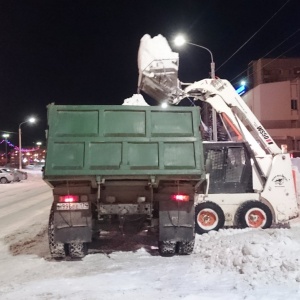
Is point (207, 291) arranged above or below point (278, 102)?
below

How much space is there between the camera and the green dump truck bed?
7445 millimetres

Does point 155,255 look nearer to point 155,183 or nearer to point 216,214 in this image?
point 155,183

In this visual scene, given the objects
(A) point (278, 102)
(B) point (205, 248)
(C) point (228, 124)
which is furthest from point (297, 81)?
(B) point (205, 248)

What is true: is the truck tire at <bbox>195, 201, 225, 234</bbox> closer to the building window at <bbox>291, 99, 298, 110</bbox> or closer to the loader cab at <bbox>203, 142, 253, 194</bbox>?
the loader cab at <bbox>203, 142, 253, 194</bbox>

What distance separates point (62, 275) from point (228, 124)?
6994 millimetres

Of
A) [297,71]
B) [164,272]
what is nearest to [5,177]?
[164,272]

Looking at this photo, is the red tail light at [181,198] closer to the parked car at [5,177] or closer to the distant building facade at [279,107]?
the parked car at [5,177]

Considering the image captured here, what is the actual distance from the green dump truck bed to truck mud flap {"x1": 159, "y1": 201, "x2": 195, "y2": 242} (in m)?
0.82

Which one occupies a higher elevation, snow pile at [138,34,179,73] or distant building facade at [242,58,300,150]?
distant building facade at [242,58,300,150]

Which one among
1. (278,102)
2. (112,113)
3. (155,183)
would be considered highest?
(278,102)

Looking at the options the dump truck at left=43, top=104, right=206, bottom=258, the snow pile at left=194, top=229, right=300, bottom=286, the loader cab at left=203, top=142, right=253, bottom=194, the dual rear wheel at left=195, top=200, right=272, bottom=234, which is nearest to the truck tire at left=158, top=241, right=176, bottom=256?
the dump truck at left=43, top=104, right=206, bottom=258

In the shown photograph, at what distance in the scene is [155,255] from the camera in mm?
8383

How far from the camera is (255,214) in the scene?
10867mm

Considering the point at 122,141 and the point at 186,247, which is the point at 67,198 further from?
the point at 186,247
